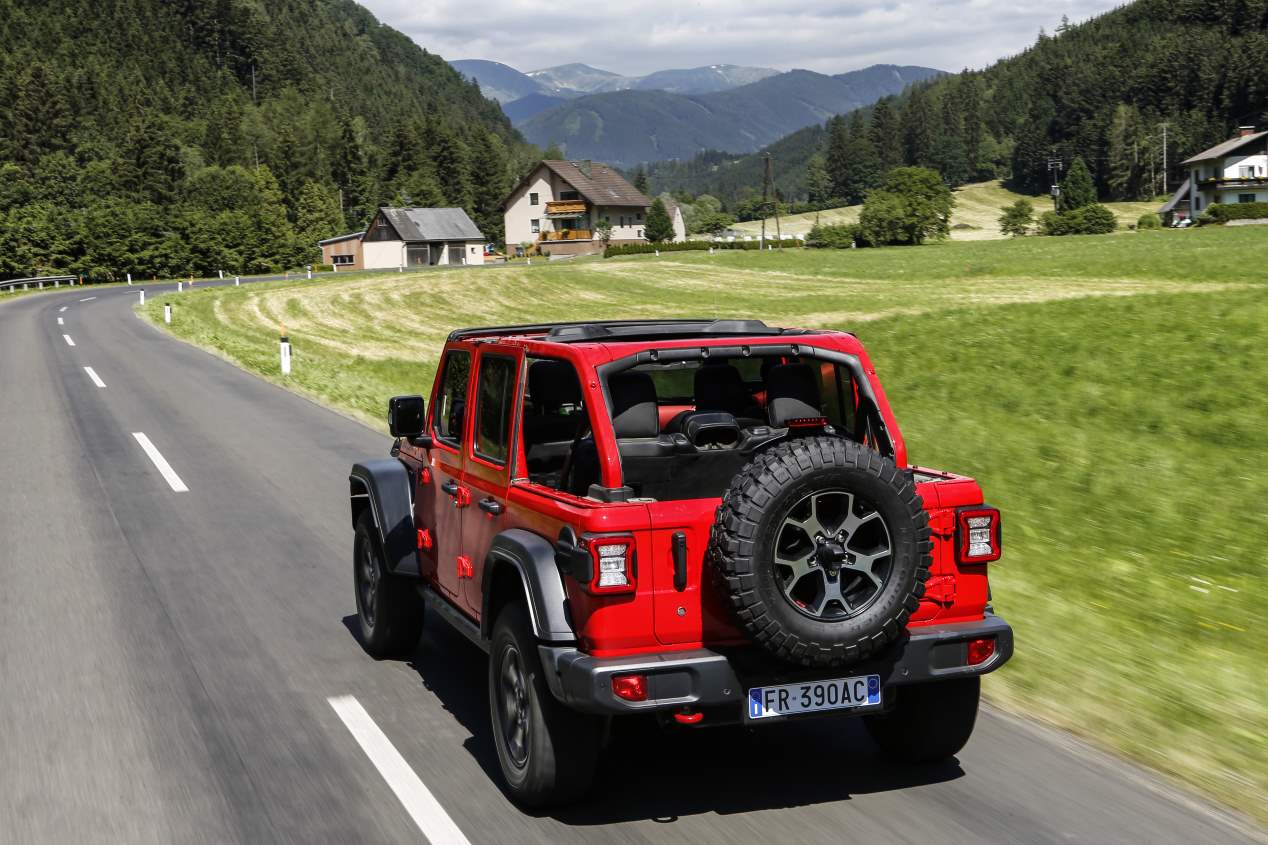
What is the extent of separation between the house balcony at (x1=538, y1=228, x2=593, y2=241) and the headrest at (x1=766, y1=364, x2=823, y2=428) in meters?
117

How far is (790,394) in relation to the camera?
512 centimetres

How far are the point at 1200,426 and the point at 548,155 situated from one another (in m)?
171

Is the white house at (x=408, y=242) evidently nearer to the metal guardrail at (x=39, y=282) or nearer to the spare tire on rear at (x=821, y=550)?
the metal guardrail at (x=39, y=282)

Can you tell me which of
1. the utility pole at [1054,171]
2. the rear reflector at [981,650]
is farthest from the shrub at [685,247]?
the rear reflector at [981,650]

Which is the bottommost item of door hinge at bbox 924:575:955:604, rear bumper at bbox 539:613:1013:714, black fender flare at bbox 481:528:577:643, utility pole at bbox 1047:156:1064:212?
rear bumper at bbox 539:613:1013:714

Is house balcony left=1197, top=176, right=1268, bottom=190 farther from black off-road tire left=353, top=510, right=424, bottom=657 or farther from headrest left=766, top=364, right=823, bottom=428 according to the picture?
headrest left=766, top=364, right=823, bottom=428

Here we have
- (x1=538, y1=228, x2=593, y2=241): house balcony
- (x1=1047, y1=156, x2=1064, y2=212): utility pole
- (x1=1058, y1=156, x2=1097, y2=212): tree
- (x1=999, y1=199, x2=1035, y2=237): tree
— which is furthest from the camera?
(x1=1047, y1=156, x2=1064, y2=212): utility pole

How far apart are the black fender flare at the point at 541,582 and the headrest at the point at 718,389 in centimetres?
106

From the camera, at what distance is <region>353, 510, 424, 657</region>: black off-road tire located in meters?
6.57

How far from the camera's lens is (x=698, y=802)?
184 inches

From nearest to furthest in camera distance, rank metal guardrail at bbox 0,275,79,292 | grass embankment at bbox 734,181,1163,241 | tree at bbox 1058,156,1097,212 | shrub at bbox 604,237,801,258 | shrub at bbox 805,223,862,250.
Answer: metal guardrail at bbox 0,275,79,292 → shrub at bbox 805,223,862,250 → shrub at bbox 604,237,801,258 → tree at bbox 1058,156,1097,212 → grass embankment at bbox 734,181,1163,241

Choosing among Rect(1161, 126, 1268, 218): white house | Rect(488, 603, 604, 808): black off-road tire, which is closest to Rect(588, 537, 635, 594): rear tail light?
Rect(488, 603, 604, 808): black off-road tire

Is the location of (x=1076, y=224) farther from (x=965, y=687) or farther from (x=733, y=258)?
(x=965, y=687)

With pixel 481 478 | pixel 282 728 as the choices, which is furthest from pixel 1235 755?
pixel 282 728
